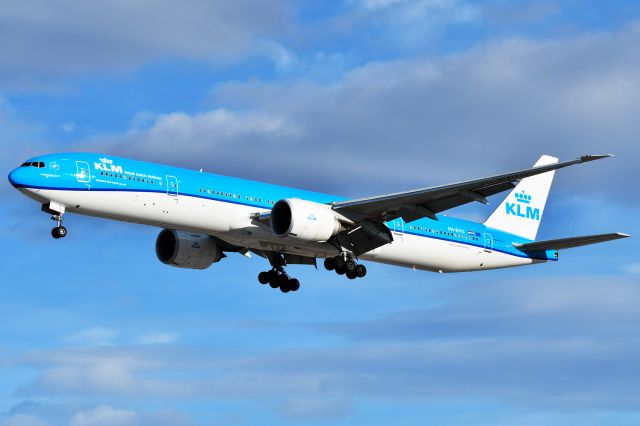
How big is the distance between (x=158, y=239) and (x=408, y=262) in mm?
11537

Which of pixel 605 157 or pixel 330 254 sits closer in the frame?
pixel 605 157

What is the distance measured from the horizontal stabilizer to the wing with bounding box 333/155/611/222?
656 centimetres

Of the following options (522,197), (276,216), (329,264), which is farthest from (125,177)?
(522,197)

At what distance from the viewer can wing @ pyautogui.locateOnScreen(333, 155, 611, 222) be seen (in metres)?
41.6

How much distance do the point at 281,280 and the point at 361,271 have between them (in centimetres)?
505

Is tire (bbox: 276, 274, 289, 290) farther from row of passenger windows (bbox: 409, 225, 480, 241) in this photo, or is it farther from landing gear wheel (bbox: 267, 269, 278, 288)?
row of passenger windows (bbox: 409, 225, 480, 241)

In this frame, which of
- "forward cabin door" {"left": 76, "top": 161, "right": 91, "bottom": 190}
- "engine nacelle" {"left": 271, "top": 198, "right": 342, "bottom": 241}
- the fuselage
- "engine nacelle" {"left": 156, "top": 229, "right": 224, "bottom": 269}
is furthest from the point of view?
"engine nacelle" {"left": 156, "top": 229, "right": 224, "bottom": 269}

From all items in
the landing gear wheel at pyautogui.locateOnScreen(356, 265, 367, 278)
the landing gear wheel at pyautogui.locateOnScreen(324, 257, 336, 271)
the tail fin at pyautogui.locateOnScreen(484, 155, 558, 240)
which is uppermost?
the tail fin at pyautogui.locateOnScreen(484, 155, 558, 240)

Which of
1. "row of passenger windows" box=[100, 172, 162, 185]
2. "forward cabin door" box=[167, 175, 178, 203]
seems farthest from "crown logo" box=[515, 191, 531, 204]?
"row of passenger windows" box=[100, 172, 162, 185]

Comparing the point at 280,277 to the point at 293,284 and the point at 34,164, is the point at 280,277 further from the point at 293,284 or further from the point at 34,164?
the point at 34,164

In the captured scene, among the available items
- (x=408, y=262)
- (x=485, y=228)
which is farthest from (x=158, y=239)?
(x=485, y=228)

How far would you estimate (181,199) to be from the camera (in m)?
42.2

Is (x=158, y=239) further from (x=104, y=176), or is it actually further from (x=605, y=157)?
(x=605, y=157)

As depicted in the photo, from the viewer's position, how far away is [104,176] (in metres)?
41.2
